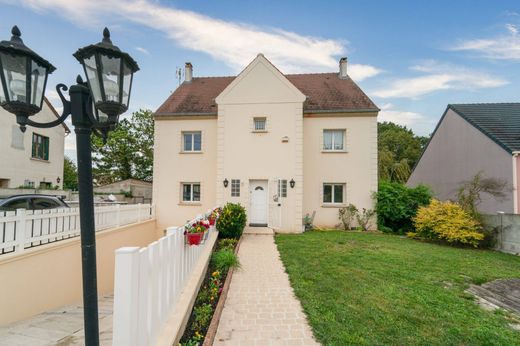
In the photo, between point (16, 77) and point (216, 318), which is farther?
point (216, 318)

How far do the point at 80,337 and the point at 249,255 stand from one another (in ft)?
14.5

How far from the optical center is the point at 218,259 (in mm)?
5871

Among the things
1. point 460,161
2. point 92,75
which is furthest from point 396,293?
point 460,161

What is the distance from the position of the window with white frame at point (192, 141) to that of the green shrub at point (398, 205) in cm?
974

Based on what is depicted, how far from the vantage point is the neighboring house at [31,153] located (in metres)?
14.8

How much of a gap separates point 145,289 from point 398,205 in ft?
40.7

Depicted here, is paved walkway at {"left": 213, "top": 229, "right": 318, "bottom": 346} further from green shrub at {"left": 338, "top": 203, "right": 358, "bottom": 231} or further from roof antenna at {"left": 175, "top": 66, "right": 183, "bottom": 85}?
roof antenna at {"left": 175, "top": 66, "right": 183, "bottom": 85}

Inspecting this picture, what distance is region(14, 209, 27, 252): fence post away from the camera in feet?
14.9

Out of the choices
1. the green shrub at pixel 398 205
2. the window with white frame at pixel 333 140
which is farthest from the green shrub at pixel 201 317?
the green shrub at pixel 398 205

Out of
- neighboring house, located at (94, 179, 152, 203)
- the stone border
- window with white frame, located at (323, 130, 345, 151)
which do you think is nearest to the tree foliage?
window with white frame, located at (323, 130, 345, 151)

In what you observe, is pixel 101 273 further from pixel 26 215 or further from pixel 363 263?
pixel 363 263

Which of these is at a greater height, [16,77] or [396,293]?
[16,77]

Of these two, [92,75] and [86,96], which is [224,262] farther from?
[92,75]

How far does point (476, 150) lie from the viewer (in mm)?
13016
